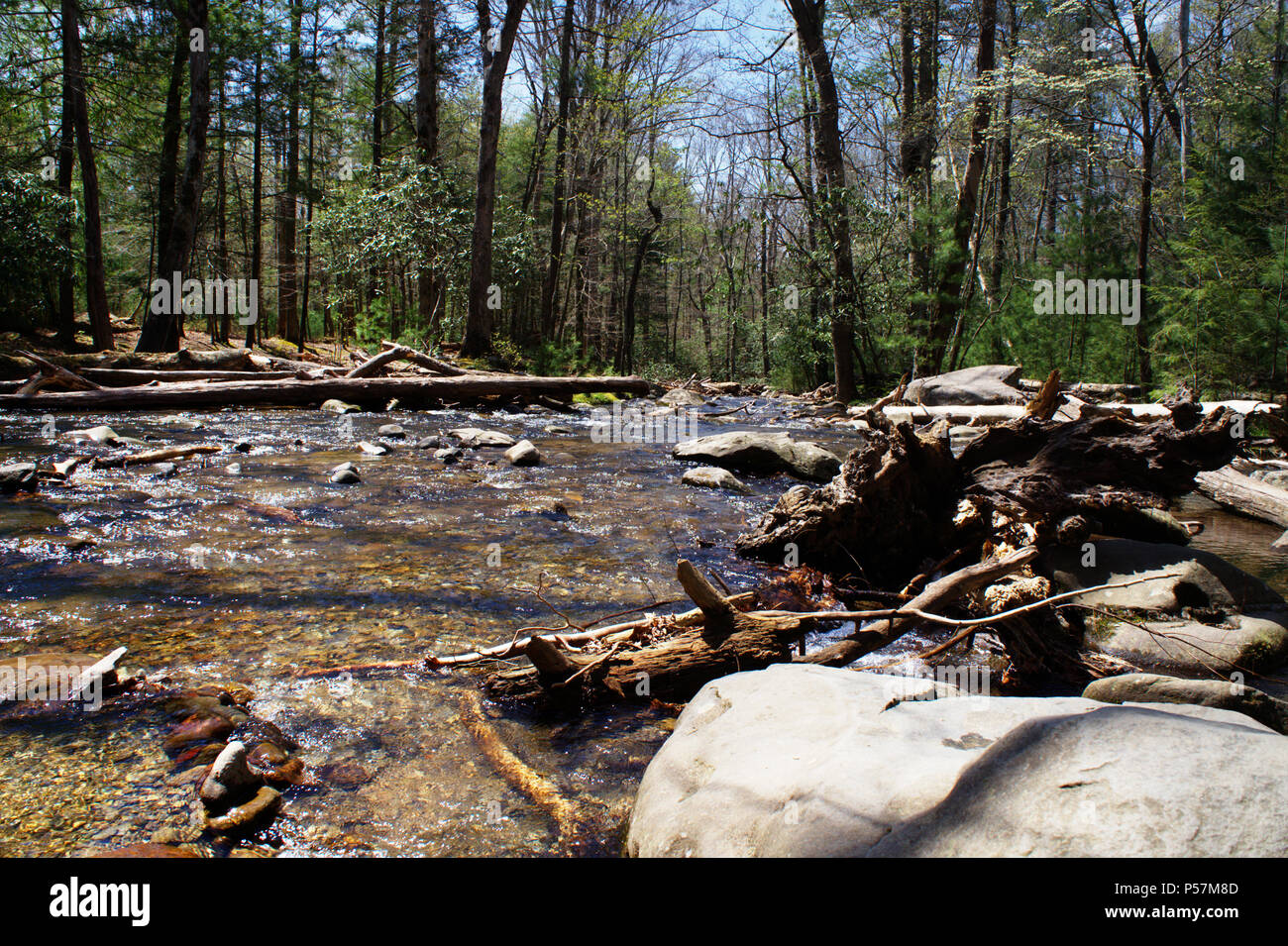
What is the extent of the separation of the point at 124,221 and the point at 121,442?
2300 centimetres

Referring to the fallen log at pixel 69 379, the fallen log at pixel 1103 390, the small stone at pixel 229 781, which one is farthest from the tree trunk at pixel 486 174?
the small stone at pixel 229 781

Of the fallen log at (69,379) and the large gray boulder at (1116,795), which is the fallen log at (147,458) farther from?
the large gray boulder at (1116,795)

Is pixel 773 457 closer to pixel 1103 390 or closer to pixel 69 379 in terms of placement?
pixel 1103 390

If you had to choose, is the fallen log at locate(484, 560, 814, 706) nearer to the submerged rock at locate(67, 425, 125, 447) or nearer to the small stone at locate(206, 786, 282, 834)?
the small stone at locate(206, 786, 282, 834)

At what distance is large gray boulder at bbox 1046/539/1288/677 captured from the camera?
3.11 meters

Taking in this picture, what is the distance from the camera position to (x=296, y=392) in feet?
35.0

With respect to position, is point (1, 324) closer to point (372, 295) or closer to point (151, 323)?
point (151, 323)

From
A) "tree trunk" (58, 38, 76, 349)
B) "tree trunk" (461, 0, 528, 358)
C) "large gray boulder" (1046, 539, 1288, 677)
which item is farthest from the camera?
"tree trunk" (461, 0, 528, 358)

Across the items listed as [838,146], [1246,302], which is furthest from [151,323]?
[1246,302]

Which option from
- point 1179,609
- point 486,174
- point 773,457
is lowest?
point 1179,609

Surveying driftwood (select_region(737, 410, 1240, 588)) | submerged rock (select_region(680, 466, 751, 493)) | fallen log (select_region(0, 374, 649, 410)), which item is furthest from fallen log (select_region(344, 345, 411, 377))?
driftwood (select_region(737, 410, 1240, 588))

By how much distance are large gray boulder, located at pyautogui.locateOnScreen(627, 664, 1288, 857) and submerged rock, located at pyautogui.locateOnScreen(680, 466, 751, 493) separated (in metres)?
4.42

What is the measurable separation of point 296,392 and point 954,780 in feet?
36.8

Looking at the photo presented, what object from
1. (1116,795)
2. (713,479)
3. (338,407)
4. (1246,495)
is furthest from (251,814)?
(338,407)
